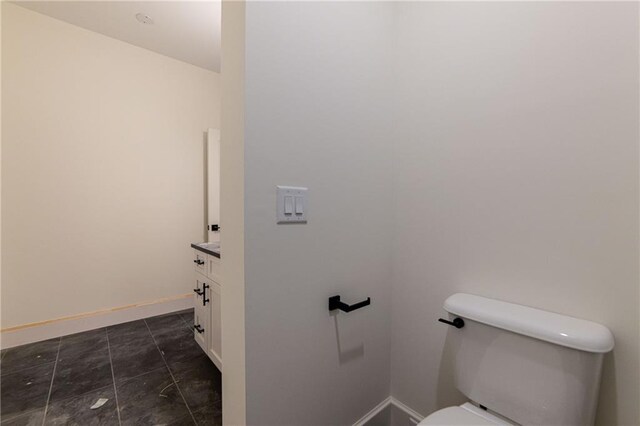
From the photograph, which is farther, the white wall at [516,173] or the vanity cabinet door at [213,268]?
the vanity cabinet door at [213,268]

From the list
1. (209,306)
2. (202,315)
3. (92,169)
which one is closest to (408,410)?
(209,306)

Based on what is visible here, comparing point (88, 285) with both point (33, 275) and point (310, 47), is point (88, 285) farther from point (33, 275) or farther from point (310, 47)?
point (310, 47)

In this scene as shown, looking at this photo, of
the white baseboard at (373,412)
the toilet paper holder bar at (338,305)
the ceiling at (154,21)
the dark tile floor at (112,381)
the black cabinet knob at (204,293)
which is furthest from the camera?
the ceiling at (154,21)

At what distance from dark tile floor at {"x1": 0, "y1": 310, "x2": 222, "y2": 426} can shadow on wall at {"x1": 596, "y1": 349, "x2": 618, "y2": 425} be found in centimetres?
161

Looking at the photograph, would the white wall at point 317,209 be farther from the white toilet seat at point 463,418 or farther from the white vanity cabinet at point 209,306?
the white vanity cabinet at point 209,306

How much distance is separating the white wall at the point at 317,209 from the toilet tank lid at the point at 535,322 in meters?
0.42

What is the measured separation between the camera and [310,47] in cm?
99

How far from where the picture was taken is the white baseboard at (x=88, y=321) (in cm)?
211

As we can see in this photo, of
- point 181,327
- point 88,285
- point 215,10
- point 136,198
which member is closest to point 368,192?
point 215,10

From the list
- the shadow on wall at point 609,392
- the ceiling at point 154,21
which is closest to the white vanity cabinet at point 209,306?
the shadow on wall at point 609,392

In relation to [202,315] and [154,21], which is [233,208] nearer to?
[202,315]

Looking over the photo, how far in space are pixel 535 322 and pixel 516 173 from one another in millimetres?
505

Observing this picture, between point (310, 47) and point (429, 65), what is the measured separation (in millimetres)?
574

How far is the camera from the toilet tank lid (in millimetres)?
741
